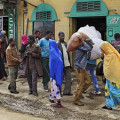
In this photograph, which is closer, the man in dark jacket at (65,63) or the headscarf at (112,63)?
the headscarf at (112,63)

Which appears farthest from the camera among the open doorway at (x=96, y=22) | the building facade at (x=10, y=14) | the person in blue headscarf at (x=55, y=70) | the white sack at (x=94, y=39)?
the open doorway at (x=96, y=22)

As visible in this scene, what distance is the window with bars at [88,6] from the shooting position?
408 inches

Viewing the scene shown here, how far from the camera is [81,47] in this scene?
19.7ft

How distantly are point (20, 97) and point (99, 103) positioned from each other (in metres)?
2.12

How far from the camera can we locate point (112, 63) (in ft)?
18.7

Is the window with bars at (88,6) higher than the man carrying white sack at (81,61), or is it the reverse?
the window with bars at (88,6)

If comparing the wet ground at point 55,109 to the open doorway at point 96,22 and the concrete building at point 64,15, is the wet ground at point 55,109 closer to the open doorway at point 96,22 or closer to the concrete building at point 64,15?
the concrete building at point 64,15

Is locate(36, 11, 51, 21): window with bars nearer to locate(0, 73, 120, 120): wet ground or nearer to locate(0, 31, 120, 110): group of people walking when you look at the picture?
locate(0, 31, 120, 110): group of people walking

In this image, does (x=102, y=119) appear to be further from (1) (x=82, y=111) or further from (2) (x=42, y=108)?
(2) (x=42, y=108)

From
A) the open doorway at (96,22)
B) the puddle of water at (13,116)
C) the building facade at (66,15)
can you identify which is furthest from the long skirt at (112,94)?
the open doorway at (96,22)

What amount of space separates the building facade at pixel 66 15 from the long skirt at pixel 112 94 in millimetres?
4721

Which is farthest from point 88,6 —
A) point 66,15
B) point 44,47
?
point 44,47

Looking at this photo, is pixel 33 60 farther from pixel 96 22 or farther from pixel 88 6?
pixel 96 22

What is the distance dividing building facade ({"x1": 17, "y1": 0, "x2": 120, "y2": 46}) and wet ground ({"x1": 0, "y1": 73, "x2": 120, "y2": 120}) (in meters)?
3.84
